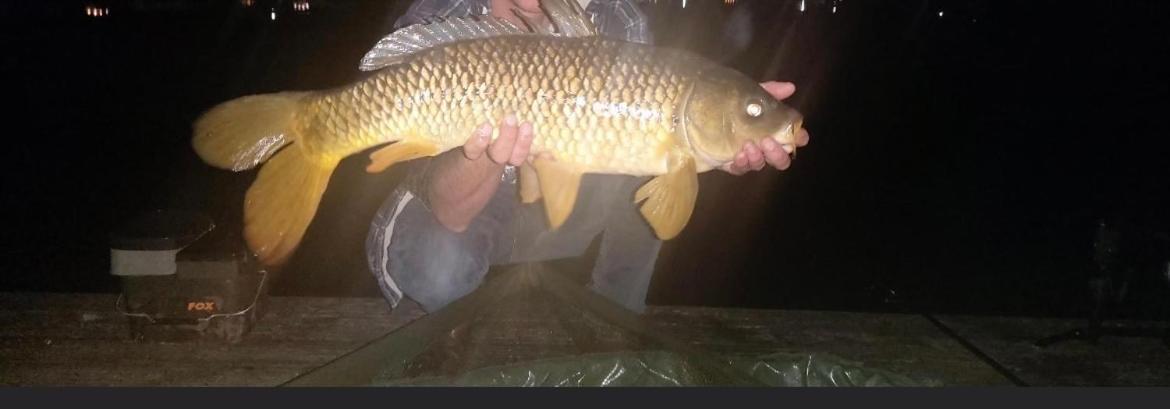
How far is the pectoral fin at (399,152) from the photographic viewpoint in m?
1.19

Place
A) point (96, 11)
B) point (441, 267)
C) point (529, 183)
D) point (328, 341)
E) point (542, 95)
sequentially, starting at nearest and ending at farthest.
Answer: point (542, 95), point (529, 183), point (441, 267), point (328, 341), point (96, 11)

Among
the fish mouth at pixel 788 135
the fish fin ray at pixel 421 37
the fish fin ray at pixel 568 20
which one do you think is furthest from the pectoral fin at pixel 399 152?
the fish mouth at pixel 788 135

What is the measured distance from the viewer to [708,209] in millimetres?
4234

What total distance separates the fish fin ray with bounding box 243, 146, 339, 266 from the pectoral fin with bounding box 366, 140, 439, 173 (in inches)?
3.7

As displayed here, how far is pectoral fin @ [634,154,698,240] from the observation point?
123 cm

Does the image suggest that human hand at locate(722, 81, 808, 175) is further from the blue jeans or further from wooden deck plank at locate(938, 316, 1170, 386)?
wooden deck plank at locate(938, 316, 1170, 386)

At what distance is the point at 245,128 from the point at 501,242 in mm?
612

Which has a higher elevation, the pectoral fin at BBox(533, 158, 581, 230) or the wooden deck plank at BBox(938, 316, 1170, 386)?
the pectoral fin at BBox(533, 158, 581, 230)

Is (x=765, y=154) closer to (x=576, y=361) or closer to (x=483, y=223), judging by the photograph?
(x=576, y=361)

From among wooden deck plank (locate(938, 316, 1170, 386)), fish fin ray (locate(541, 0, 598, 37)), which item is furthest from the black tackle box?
wooden deck plank (locate(938, 316, 1170, 386))

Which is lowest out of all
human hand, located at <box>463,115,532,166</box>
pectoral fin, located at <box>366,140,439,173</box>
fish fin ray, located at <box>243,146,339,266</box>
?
fish fin ray, located at <box>243,146,339,266</box>

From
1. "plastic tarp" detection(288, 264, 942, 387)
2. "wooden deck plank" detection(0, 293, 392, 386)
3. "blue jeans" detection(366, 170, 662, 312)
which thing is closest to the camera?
"plastic tarp" detection(288, 264, 942, 387)

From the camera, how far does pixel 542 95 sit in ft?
3.88

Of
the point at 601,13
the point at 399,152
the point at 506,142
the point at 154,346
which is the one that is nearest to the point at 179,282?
the point at 154,346
